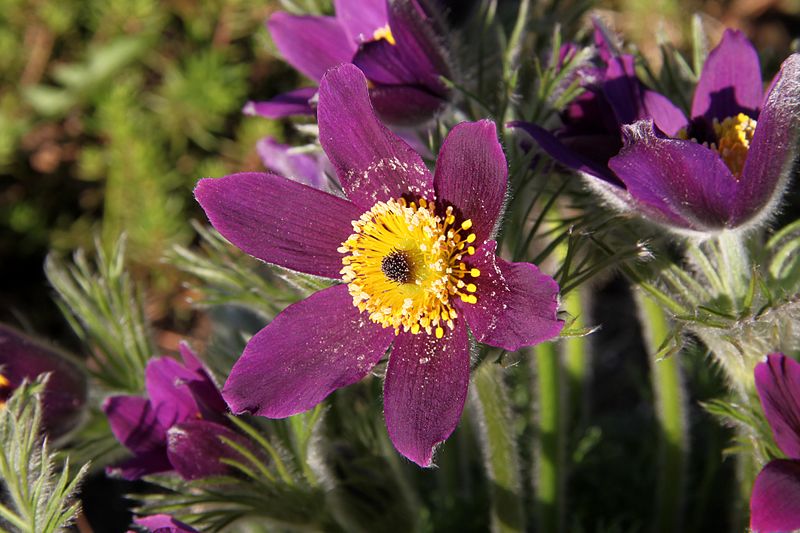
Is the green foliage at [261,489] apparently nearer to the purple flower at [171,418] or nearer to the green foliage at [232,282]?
the purple flower at [171,418]

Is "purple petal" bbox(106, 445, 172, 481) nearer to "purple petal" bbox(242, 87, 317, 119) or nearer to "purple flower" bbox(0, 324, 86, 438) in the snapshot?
"purple flower" bbox(0, 324, 86, 438)

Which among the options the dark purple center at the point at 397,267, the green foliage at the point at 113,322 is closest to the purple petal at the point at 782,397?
the dark purple center at the point at 397,267

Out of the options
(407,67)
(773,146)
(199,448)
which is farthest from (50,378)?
(773,146)

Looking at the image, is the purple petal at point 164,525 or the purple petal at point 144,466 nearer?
the purple petal at point 164,525

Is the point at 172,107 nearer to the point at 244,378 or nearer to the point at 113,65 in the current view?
the point at 113,65

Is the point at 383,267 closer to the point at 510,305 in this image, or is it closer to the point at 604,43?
the point at 510,305
